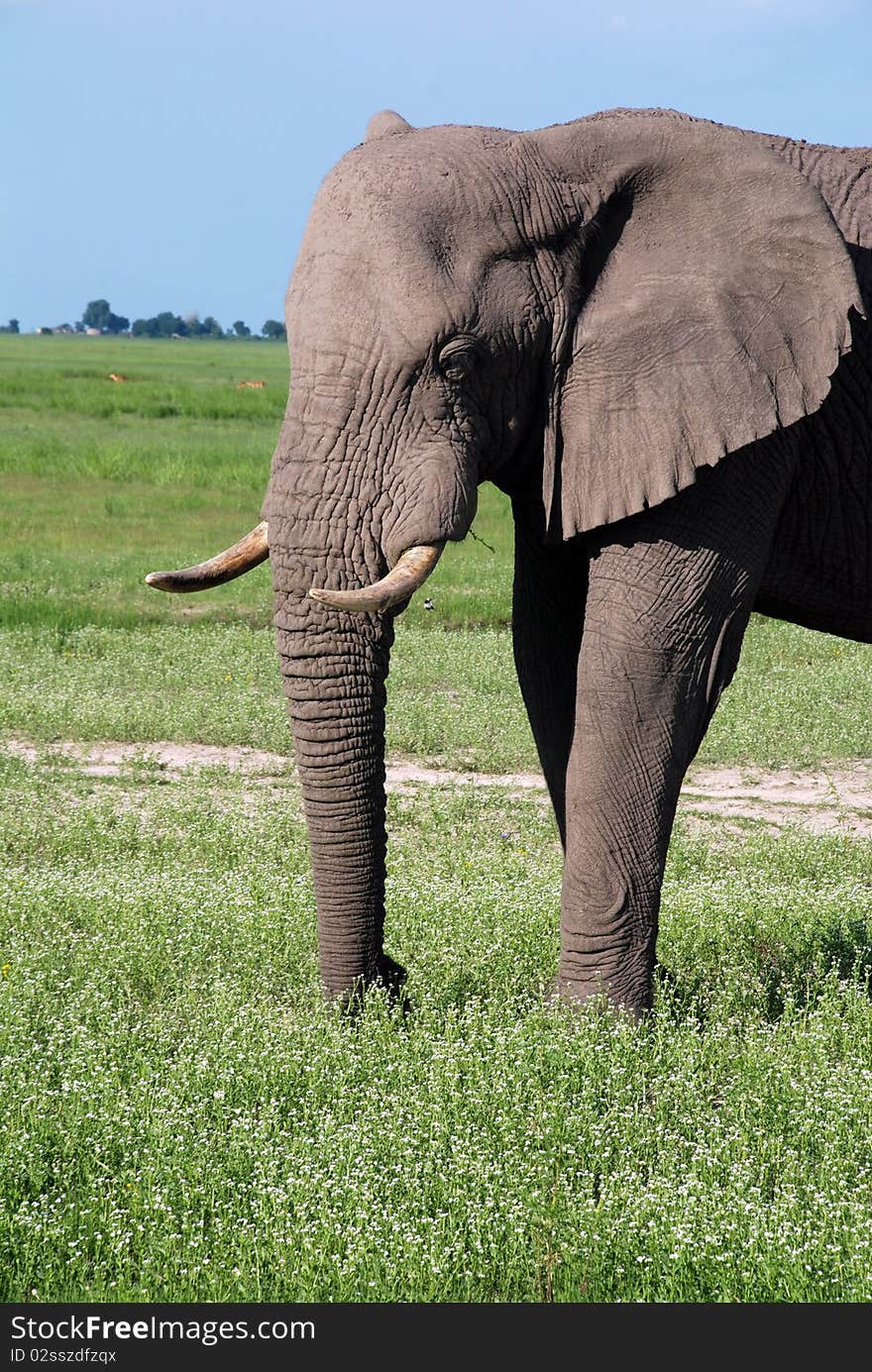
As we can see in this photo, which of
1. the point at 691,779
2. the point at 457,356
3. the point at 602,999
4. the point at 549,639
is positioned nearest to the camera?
the point at 457,356

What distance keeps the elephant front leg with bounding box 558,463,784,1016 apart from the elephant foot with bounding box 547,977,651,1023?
0.02m

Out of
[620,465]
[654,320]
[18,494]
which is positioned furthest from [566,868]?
[18,494]

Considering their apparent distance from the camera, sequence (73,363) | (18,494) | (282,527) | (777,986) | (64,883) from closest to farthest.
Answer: (282,527) → (777,986) → (64,883) → (18,494) → (73,363)

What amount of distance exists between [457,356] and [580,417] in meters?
0.51

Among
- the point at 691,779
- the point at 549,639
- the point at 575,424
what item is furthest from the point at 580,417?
the point at 691,779

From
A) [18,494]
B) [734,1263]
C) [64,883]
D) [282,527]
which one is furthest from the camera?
[18,494]

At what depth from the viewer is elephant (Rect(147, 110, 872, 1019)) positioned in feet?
16.8

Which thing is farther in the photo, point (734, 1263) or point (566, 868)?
point (566, 868)

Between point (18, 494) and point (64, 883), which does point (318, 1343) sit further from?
point (18, 494)

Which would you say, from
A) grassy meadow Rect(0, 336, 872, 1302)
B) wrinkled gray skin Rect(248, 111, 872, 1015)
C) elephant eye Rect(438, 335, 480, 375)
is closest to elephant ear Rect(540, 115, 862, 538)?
wrinkled gray skin Rect(248, 111, 872, 1015)

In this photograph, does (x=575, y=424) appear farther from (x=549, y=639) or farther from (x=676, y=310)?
(x=549, y=639)

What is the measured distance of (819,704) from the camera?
40.1 ft

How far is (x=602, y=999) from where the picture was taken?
5715 millimetres

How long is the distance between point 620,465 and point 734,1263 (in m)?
2.48
